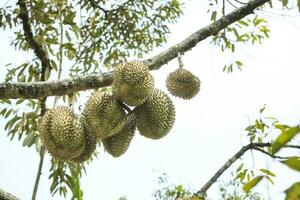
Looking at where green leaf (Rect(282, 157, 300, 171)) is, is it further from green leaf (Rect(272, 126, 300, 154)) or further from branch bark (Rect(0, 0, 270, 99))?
branch bark (Rect(0, 0, 270, 99))

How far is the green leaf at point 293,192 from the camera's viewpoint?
23.3 inches

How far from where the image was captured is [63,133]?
5.92 feet

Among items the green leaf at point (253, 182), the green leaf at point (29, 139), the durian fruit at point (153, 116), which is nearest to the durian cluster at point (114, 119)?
the durian fruit at point (153, 116)

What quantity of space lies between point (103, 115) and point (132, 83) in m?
0.16

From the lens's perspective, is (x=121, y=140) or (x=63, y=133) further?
(x=121, y=140)

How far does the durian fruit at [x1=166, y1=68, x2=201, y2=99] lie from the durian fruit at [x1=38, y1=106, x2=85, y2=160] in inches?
21.7

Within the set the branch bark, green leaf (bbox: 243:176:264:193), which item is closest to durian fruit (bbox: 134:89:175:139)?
the branch bark

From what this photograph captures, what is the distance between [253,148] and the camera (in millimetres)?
2080

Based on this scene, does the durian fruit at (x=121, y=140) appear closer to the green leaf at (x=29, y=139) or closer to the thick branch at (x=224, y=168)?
the thick branch at (x=224, y=168)

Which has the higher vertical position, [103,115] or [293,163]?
[103,115]

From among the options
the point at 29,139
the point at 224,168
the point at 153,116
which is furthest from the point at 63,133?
the point at 29,139

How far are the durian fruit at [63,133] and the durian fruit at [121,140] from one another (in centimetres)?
13

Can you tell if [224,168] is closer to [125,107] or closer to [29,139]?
[125,107]

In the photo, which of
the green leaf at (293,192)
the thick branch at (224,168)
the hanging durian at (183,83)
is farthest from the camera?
the hanging durian at (183,83)
